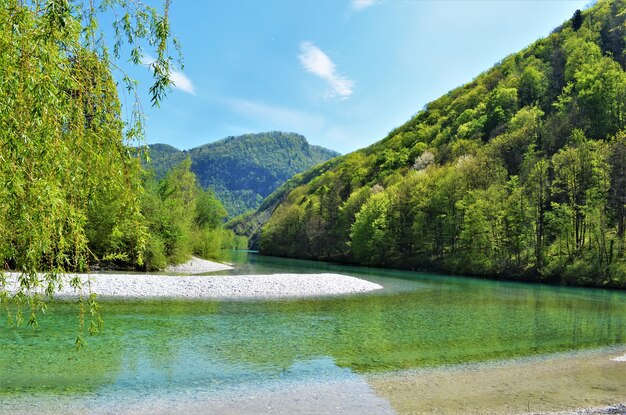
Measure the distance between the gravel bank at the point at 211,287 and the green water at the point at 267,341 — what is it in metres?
3.57

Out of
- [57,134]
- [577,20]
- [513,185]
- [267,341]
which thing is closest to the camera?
[57,134]

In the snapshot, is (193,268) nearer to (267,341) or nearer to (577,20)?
(267,341)

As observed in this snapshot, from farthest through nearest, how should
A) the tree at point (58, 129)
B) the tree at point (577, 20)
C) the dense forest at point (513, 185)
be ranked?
the tree at point (577, 20), the dense forest at point (513, 185), the tree at point (58, 129)

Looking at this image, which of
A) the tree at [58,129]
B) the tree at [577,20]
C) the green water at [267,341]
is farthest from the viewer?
the tree at [577,20]

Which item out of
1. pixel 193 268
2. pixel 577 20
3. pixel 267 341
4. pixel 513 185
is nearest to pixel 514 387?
pixel 267 341

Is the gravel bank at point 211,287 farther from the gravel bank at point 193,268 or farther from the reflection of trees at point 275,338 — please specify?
the gravel bank at point 193,268

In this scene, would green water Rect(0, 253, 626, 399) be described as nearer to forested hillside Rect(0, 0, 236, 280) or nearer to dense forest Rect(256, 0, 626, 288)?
forested hillside Rect(0, 0, 236, 280)

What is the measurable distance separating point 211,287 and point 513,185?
5434 centimetres

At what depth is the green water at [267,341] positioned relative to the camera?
1255 centimetres

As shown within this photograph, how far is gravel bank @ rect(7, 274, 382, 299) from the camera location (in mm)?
30641

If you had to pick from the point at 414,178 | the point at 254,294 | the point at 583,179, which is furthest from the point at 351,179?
the point at 254,294

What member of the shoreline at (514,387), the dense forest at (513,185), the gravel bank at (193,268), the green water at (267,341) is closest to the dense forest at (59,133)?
the green water at (267,341)

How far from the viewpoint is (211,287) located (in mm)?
34312

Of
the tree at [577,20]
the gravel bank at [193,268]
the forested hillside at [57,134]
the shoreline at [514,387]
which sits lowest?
the gravel bank at [193,268]
